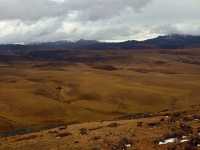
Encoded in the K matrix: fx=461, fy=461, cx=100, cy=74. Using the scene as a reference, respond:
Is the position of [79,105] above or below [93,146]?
below

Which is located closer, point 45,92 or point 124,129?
point 124,129

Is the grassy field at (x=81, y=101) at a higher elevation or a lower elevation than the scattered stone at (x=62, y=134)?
lower

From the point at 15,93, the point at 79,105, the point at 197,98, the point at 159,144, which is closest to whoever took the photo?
the point at 159,144

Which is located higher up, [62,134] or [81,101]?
[62,134]

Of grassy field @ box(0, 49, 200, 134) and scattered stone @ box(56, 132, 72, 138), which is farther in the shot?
grassy field @ box(0, 49, 200, 134)

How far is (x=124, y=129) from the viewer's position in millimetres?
28000

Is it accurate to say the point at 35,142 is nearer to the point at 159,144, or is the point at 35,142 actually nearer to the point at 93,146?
the point at 93,146

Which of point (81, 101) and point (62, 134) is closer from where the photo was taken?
point (62, 134)

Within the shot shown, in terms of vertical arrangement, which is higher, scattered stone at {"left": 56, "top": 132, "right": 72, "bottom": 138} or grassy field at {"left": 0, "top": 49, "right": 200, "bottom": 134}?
scattered stone at {"left": 56, "top": 132, "right": 72, "bottom": 138}

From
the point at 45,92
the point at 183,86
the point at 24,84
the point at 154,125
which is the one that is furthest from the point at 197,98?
the point at 154,125

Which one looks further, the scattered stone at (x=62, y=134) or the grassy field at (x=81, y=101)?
the grassy field at (x=81, y=101)

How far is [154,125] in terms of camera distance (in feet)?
92.0

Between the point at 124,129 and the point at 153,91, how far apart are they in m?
74.7

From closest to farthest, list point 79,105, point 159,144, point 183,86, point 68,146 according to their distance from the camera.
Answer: point 159,144 < point 68,146 < point 79,105 < point 183,86
